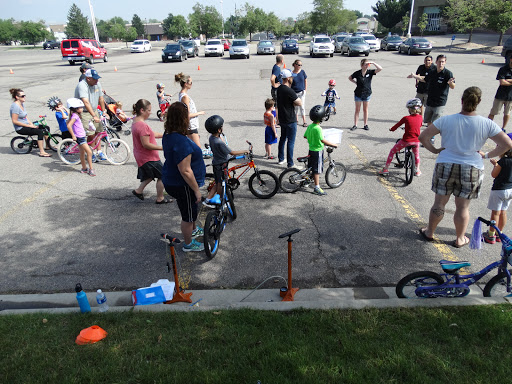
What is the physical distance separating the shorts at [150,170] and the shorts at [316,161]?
269 cm

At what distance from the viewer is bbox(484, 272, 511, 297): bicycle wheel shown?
376cm

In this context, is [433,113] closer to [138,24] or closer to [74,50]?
[74,50]

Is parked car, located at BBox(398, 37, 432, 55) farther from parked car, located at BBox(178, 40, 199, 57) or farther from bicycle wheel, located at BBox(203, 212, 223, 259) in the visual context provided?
bicycle wheel, located at BBox(203, 212, 223, 259)

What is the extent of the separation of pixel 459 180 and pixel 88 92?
755cm

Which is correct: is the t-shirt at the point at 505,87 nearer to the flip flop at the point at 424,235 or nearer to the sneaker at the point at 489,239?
the sneaker at the point at 489,239

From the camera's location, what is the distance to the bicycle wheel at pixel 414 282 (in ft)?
12.1

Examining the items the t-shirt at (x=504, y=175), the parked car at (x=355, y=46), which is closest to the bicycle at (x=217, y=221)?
the t-shirt at (x=504, y=175)

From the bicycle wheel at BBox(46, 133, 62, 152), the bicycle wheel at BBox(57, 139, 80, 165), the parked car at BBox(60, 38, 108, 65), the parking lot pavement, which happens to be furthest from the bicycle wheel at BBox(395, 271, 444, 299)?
the parked car at BBox(60, 38, 108, 65)

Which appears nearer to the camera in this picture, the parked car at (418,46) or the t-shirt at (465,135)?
the t-shirt at (465,135)

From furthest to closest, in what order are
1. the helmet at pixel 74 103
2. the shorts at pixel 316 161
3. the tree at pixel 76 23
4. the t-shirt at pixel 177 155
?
the tree at pixel 76 23 → the helmet at pixel 74 103 → the shorts at pixel 316 161 → the t-shirt at pixel 177 155

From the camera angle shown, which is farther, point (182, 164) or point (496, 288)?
point (182, 164)

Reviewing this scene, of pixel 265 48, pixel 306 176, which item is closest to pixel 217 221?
pixel 306 176

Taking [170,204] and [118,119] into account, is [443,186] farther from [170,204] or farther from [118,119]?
[118,119]

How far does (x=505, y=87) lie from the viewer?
877cm
